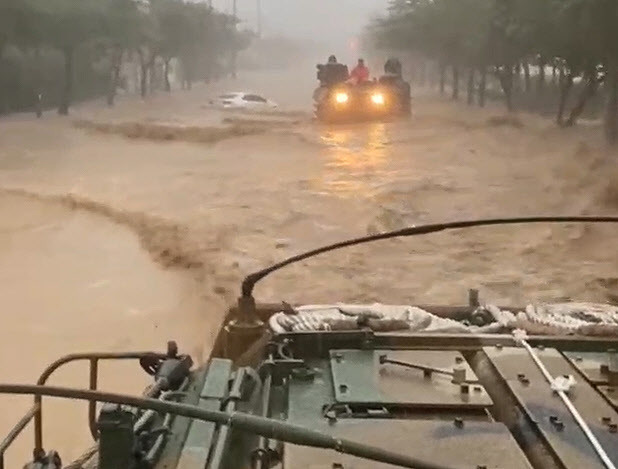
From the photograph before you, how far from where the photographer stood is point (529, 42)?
26656 millimetres

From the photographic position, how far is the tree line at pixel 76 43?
32688mm

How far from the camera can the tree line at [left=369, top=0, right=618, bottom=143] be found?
21.5 metres

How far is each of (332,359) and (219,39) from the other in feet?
205

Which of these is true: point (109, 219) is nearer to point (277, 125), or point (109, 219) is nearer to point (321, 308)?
point (321, 308)

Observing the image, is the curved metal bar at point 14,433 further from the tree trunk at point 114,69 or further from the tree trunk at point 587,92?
the tree trunk at point 114,69

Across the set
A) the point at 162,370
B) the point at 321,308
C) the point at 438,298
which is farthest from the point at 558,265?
the point at 162,370

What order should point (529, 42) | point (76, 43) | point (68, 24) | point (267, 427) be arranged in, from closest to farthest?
1. point (267, 427)
2. point (529, 42)
3. point (68, 24)
4. point (76, 43)

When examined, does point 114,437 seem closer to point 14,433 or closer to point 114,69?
point 14,433

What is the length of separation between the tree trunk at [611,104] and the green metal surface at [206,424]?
20.4m

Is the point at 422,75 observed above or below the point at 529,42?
below

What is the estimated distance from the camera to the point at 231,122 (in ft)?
104

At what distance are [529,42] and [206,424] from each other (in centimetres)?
2485

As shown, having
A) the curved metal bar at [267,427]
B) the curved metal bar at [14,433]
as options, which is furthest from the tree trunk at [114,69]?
the curved metal bar at [267,427]

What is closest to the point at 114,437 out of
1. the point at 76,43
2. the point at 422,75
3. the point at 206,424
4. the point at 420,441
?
the point at 206,424
